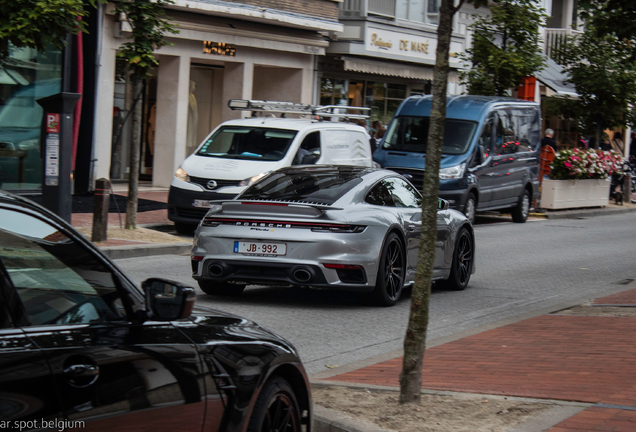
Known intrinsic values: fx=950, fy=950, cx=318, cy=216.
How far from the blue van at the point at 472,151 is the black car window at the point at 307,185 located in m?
9.05

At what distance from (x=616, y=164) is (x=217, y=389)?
2695 cm

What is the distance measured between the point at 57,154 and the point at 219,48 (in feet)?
37.7

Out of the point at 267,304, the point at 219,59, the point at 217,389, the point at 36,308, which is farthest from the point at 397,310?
the point at 219,59

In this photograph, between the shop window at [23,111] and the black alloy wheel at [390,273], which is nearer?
the black alloy wheel at [390,273]

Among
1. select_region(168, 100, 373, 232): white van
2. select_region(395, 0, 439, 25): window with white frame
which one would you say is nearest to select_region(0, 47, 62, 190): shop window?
select_region(168, 100, 373, 232): white van

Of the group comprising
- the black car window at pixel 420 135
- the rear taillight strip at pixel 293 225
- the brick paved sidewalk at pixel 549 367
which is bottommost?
the brick paved sidewalk at pixel 549 367

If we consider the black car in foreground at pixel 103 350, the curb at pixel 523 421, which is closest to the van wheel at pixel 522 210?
the curb at pixel 523 421

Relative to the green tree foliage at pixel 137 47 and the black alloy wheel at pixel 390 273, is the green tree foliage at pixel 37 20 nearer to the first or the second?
the green tree foliage at pixel 137 47

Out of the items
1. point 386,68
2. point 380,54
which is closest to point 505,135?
point 380,54

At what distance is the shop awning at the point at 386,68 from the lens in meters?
27.8

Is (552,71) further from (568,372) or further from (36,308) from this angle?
(36,308)

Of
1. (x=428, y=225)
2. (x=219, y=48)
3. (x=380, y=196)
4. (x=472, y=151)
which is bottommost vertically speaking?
(x=380, y=196)

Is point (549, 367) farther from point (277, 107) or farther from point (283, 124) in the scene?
point (277, 107)

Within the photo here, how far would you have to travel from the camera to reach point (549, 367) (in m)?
6.61
